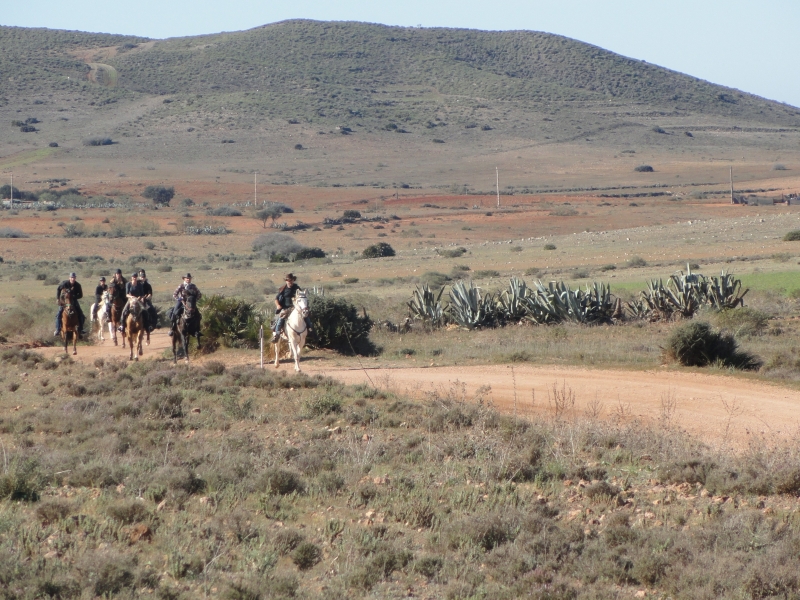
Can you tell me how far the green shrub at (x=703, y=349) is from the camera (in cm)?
1639

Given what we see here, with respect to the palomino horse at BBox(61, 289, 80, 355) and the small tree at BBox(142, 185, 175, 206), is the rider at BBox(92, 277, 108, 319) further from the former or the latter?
the small tree at BBox(142, 185, 175, 206)

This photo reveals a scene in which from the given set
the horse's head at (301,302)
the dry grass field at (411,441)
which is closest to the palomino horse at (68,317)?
the dry grass field at (411,441)

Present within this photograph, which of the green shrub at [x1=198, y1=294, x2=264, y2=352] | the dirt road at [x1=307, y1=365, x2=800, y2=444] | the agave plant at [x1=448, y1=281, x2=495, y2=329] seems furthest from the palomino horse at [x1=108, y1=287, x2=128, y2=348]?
the agave plant at [x1=448, y1=281, x2=495, y2=329]

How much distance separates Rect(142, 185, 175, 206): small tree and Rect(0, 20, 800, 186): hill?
14.5 metres

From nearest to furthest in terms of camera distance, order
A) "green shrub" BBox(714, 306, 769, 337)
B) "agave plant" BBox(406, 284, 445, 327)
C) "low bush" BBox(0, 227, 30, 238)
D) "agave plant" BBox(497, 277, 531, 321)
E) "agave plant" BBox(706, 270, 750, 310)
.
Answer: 1. "green shrub" BBox(714, 306, 769, 337)
2. "agave plant" BBox(706, 270, 750, 310)
3. "agave plant" BBox(497, 277, 531, 321)
4. "agave plant" BBox(406, 284, 445, 327)
5. "low bush" BBox(0, 227, 30, 238)

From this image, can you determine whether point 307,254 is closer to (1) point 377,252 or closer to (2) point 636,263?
(1) point 377,252

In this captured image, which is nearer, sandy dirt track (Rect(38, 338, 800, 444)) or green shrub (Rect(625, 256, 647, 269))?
sandy dirt track (Rect(38, 338, 800, 444))

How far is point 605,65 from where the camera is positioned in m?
160

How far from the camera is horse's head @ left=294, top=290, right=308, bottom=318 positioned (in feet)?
54.0

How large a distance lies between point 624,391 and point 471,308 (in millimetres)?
8925

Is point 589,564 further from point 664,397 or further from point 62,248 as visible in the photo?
point 62,248

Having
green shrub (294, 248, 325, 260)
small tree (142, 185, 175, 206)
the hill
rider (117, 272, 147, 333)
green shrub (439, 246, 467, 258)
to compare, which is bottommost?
green shrub (294, 248, 325, 260)

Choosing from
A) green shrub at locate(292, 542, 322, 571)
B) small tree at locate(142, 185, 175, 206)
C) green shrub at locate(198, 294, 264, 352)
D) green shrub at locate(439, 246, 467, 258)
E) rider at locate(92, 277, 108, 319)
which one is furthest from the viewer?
small tree at locate(142, 185, 175, 206)

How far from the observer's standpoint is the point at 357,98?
13388 centimetres
